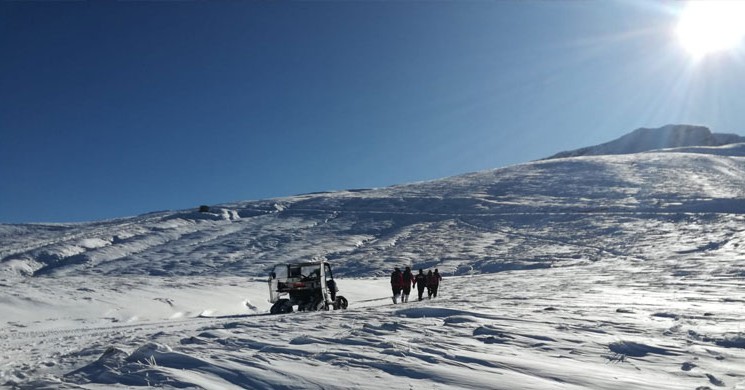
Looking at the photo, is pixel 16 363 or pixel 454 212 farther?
pixel 454 212

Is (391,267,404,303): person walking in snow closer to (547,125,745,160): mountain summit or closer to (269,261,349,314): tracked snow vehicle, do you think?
Answer: (269,261,349,314): tracked snow vehicle

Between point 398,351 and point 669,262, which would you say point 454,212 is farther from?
point 398,351

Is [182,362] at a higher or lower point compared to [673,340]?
higher

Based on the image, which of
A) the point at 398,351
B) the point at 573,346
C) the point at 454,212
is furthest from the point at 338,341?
the point at 454,212

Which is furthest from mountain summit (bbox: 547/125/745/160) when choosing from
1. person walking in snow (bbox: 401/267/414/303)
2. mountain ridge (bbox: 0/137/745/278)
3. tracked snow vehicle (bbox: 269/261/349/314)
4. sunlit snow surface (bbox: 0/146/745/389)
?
tracked snow vehicle (bbox: 269/261/349/314)

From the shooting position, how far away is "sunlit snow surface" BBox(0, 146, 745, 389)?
6676 millimetres

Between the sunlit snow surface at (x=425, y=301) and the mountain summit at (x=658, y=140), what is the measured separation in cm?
8954

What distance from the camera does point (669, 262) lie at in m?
27.7

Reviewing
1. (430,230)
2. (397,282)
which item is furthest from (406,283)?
(430,230)

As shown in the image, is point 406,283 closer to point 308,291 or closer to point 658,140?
point 308,291

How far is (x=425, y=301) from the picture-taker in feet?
56.4

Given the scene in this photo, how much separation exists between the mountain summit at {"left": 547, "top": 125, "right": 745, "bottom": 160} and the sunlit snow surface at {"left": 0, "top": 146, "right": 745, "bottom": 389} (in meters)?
89.5

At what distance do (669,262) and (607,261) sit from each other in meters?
3.60

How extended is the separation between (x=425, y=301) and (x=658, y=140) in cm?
15334
